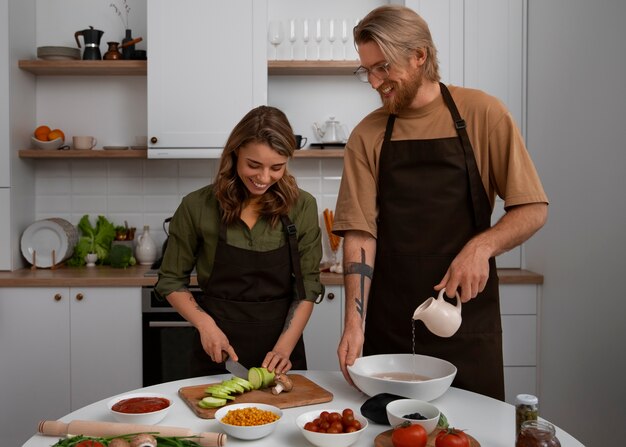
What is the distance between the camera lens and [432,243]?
212 centimetres

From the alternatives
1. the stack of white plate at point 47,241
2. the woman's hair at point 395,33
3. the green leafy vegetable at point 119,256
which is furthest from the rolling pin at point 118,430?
the stack of white plate at point 47,241

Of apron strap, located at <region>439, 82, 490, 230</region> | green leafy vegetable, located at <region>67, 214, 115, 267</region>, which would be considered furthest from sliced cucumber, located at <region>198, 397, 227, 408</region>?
green leafy vegetable, located at <region>67, 214, 115, 267</region>

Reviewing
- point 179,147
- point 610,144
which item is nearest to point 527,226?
point 610,144

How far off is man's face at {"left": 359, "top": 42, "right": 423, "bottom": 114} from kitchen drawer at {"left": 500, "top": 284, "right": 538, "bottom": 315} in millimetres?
1829

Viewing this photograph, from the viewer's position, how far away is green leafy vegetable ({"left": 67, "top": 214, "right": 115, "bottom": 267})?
4.02m

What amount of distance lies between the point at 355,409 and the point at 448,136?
882mm

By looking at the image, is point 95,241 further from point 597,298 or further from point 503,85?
point 597,298

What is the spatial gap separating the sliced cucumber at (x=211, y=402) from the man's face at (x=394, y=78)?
1.00 m

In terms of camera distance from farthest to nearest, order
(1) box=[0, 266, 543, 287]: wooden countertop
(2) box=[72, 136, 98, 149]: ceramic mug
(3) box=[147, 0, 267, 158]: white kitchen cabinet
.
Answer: (2) box=[72, 136, 98, 149]: ceramic mug
(3) box=[147, 0, 267, 158]: white kitchen cabinet
(1) box=[0, 266, 543, 287]: wooden countertop

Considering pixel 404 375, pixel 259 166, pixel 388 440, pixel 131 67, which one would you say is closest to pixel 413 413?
pixel 388 440

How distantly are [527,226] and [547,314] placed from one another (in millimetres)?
1727

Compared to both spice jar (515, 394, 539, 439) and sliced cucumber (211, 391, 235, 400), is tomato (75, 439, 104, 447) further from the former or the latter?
spice jar (515, 394, 539, 439)

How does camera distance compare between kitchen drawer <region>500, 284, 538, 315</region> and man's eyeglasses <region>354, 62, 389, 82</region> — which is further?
kitchen drawer <region>500, 284, 538, 315</region>

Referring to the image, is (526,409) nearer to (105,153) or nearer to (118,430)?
(118,430)
